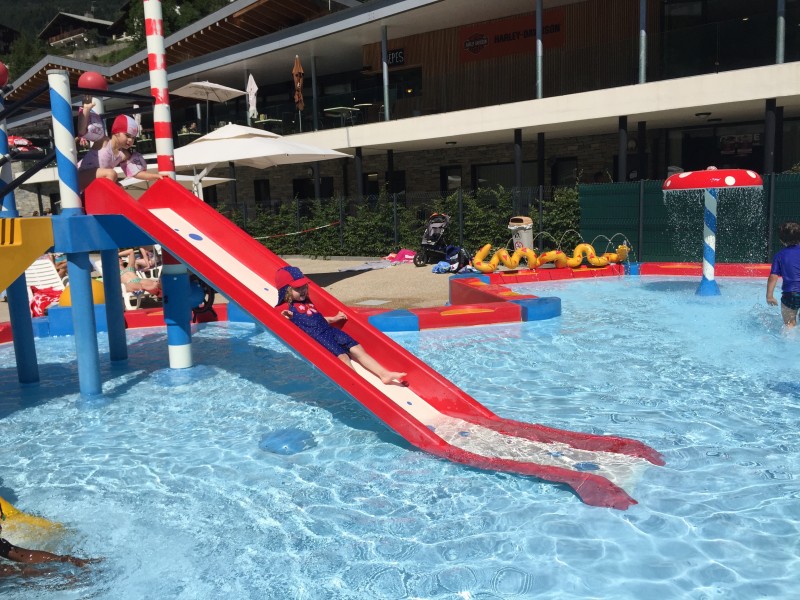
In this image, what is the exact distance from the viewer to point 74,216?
230 inches

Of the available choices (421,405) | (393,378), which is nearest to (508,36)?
(393,378)

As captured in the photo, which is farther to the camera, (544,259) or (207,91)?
(207,91)

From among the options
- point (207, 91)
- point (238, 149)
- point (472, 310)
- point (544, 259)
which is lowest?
point (472, 310)

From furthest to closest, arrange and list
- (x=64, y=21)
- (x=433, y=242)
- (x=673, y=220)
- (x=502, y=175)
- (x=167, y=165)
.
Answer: (x=64, y=21)
(x=502, y=175)
(x=433, y=242)
(x=673, y=220)
(x=167, y=165)

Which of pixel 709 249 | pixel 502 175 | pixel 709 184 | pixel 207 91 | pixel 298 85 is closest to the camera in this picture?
pixel 709 184

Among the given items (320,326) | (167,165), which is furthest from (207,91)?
(320,326)

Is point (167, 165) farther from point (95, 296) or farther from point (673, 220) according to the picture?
point (673, 220)

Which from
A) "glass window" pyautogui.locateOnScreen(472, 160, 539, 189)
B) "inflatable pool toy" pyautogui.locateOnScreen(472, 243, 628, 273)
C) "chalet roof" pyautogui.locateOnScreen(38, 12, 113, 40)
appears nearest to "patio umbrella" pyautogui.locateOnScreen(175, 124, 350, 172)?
"inflatable pool toy" pyautogui.locateOnScreen(472, 243, 628, 273)

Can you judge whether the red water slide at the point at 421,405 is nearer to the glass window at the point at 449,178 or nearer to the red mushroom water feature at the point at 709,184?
the red mushroom water feature at the point at 709,184

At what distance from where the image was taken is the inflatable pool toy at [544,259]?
43.2 ft

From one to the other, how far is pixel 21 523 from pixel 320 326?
8.58 ft

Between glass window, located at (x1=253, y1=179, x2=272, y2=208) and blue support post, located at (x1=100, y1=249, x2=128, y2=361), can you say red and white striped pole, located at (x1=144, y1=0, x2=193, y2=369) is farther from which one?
glass window, located at (x1=253, y1=179, x2=272, y2=208)

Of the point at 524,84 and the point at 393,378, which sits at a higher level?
the point at 524,84

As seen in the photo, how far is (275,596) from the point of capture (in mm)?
3023
